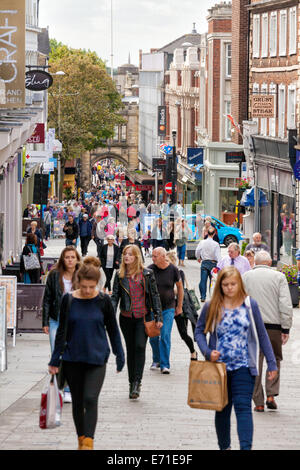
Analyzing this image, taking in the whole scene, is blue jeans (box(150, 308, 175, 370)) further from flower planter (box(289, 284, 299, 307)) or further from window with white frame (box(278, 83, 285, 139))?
window with white frame (box(278, 83, 285, 139))

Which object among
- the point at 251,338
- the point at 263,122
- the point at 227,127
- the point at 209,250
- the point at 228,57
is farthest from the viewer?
the point at 228,57

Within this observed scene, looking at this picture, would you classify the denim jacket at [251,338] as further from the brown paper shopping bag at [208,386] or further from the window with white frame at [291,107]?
the window with white frame at [291,107]

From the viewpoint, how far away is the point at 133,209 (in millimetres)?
44344

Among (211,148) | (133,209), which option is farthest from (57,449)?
(211,148)

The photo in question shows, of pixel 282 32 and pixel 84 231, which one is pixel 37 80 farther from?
pixel 282 32

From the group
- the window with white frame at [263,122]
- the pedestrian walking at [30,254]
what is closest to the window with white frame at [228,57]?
the window with white frame at [263,122]

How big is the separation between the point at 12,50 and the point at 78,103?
5942 cm

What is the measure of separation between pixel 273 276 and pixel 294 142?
22.8 m

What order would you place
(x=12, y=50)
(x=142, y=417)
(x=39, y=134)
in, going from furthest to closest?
(x=39, y=134) < (x=12, y=50) < (x=142, y=417)

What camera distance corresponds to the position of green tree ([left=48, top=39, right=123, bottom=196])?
257 feet

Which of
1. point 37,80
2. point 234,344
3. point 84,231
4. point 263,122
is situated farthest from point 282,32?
point 234,344

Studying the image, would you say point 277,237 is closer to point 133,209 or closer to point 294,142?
point 294,142

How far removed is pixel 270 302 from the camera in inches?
429
